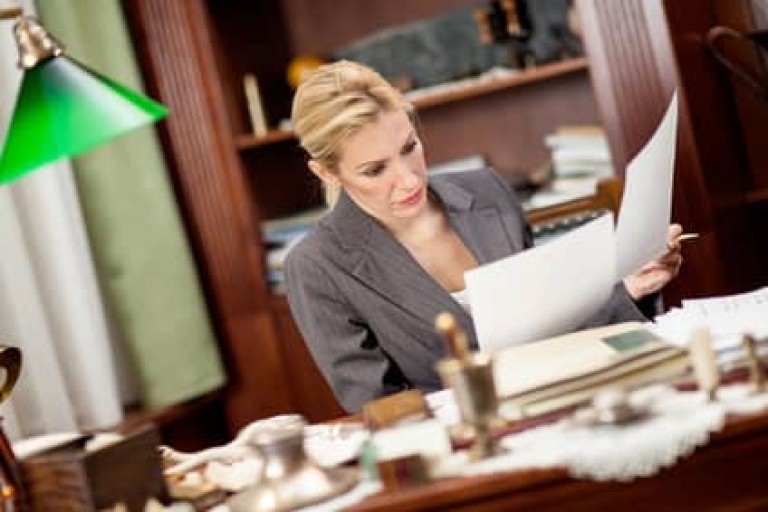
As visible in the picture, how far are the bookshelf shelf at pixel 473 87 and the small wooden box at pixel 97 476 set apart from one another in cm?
218

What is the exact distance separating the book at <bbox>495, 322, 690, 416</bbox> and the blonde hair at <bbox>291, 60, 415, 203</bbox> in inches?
28.2

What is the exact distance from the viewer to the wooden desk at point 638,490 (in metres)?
1.39

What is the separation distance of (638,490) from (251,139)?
2.51 m

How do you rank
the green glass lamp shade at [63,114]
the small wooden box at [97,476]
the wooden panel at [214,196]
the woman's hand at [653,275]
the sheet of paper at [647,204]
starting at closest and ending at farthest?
the small wooden box at [97,476]
the green glass lamp shade at [63,114]
the sheet of paper at [647,204]
the woman's hand at [653,275]
the wooden panel at [214,196]

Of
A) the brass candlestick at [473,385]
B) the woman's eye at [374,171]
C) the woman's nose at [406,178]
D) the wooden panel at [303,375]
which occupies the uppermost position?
the woman's eye at [374,171]

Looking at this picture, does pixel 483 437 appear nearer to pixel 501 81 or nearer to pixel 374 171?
pixel 374 171

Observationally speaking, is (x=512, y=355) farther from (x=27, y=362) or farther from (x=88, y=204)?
(x=88, y=204)

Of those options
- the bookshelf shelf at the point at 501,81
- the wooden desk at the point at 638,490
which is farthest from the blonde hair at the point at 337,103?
the bookshelf shelf at the point at 501,81

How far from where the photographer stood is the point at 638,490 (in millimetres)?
1410

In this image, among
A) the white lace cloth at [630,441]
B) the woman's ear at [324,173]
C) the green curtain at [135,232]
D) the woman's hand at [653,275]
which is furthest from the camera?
the green curtain at [135,232]

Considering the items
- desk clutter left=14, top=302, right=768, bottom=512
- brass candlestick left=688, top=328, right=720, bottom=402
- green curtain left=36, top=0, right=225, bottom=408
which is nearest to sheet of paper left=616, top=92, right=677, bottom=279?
desk clutter left=14, top=302, right=768, bottom=512

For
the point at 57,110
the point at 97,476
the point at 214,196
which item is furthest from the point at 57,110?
the point at 214,196

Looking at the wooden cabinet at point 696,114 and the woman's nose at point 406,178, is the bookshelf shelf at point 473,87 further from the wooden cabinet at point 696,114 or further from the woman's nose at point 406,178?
the woman's nose at point 406,178

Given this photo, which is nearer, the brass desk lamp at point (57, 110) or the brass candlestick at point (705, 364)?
the brass candlestick at point (705, 364)
